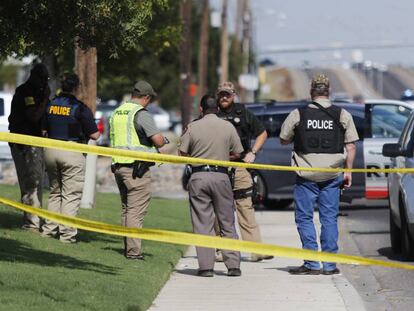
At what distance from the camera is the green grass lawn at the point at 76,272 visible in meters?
9.38

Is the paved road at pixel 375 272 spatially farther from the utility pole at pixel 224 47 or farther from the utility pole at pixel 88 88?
the utility pole at pixel 224 47

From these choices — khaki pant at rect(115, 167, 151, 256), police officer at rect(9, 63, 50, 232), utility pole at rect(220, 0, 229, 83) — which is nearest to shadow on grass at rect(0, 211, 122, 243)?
police officer at rect(9, 63, 50, 232)

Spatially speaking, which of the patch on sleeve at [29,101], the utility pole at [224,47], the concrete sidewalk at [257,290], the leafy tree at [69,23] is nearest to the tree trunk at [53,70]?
the patch on sleeve at [29,101]

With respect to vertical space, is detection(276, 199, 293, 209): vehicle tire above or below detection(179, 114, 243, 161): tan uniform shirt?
below

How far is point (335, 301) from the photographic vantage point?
10.5 meters

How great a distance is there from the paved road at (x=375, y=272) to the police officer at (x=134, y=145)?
7.13 feet

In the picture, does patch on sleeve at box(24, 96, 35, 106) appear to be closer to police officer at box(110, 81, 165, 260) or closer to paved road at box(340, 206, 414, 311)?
police officer at box(110, 81, 165, 260)

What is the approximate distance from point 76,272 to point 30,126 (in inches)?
115

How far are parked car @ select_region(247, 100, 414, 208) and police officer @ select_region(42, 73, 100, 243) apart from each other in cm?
790

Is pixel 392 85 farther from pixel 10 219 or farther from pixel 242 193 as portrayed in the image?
pixel 242 193

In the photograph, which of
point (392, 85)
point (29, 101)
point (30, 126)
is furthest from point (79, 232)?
point (392, 85)

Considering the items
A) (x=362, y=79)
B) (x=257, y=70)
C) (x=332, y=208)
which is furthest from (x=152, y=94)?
(x=362, y=79)

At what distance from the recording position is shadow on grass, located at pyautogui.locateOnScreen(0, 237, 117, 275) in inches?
444

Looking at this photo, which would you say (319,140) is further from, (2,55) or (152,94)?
(2,55)
